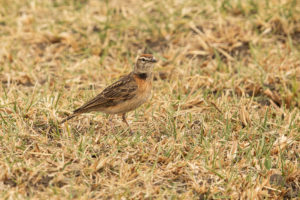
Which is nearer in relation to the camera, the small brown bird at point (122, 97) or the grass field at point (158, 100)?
the grass field at point (158, 100)

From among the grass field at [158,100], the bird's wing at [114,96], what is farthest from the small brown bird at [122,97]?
the grass field at [158,100]

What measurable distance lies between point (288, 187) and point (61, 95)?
3.52 m

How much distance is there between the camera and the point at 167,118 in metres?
7.05

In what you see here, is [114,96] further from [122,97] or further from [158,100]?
[158,100]

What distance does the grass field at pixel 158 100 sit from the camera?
18.8 ft

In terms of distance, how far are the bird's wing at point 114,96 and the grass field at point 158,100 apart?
0.33 meters

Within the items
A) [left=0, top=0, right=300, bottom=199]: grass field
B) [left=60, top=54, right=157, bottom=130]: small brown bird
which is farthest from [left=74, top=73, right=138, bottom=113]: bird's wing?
[left=0, top=0, right=300, bottom=199]: grass field

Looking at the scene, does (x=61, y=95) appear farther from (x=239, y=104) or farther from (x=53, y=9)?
(x=53, y=9)

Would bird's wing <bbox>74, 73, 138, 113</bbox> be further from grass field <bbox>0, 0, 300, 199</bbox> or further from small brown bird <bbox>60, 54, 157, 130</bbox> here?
grass field <bbox>0, 0, 300, 199</bbox>

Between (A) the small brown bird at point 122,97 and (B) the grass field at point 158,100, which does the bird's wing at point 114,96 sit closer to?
(A) the small brown bird at point 122,97

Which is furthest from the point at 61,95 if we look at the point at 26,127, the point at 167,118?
the point at 167,118

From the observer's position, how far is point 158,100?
302 inches

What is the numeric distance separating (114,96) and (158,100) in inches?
38.7

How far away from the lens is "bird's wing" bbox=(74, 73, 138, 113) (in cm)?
674
